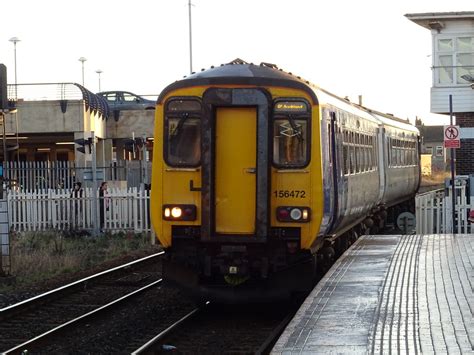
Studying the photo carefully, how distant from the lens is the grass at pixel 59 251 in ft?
56.2

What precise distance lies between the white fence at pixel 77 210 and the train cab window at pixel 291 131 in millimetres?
13327

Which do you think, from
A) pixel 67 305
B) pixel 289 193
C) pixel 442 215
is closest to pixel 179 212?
pixel 289 193

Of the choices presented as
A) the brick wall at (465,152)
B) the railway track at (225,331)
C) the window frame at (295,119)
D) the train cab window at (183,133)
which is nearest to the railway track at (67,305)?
the railway track at (225,331)

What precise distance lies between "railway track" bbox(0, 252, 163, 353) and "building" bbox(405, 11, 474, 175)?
1396 cm

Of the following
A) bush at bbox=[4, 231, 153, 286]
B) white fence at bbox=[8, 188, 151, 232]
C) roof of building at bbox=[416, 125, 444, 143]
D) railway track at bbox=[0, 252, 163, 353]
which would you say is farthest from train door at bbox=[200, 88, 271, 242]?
roof of building at bbox=[416, 125, 444, 143]

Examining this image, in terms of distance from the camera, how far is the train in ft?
36.8

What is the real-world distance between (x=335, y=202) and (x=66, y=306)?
13.6 ft

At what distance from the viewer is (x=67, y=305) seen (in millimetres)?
13562

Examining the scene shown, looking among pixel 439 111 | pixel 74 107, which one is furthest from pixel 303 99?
pixel 74 107

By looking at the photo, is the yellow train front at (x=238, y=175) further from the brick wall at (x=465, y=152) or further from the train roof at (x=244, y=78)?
the brick wall at (x=465, y=152)

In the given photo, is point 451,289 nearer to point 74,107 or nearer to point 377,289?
point 377,289

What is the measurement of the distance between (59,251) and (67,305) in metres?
6.99

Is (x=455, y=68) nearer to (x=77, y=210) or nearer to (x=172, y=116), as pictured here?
(x=77, y=210)

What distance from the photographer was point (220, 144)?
11258 millimetres
